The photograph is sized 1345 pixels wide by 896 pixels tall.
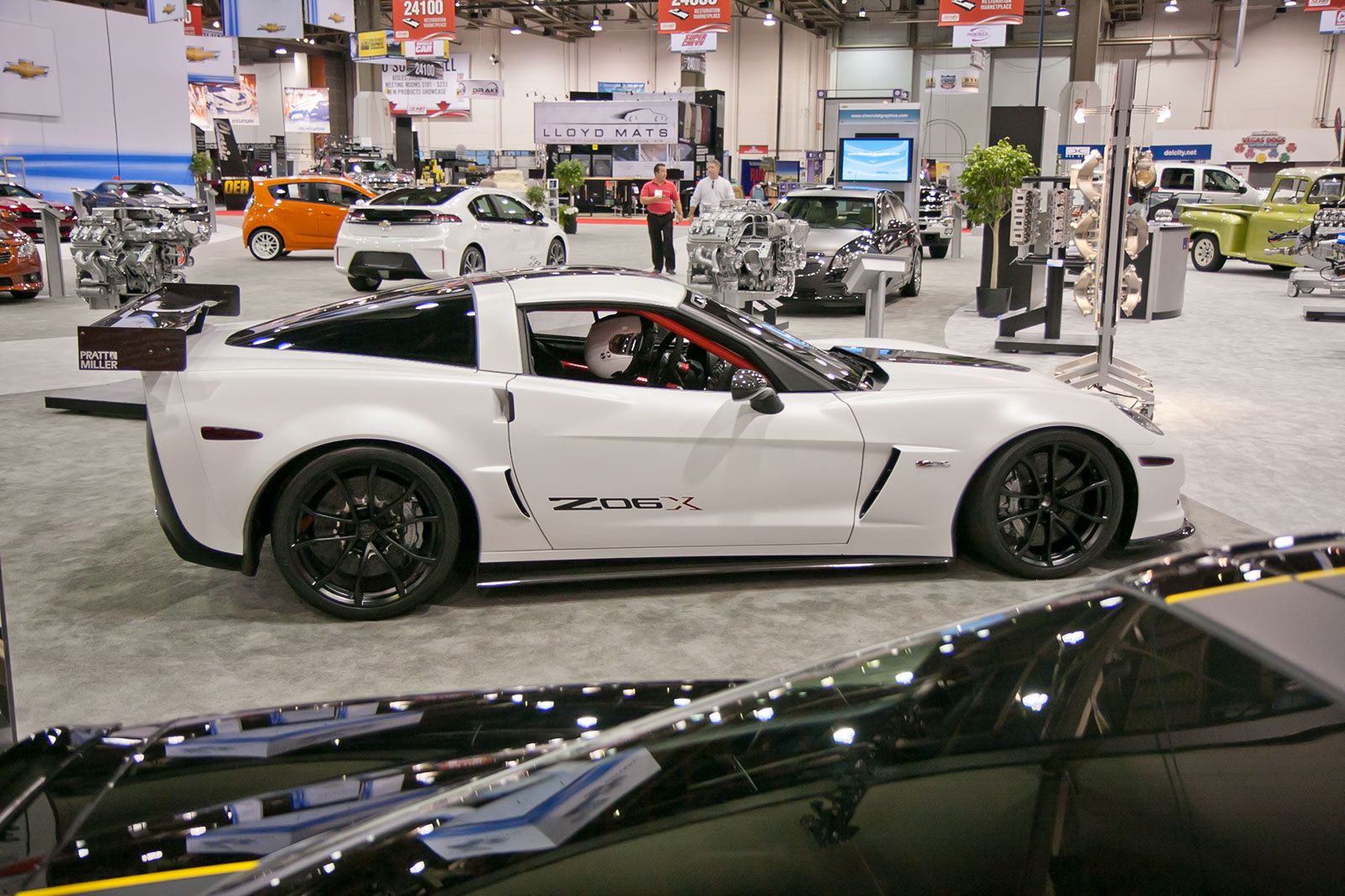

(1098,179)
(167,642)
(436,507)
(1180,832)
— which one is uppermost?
(1098,179)

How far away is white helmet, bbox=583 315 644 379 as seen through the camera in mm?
4715

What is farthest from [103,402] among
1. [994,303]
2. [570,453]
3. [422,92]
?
[422,92]

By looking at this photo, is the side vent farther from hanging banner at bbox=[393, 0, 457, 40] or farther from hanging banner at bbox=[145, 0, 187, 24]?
hanging banner at bbox=[393, 0, 457, 40]

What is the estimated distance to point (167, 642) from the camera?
4.12 m

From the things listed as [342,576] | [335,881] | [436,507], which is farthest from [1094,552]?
[335,881]

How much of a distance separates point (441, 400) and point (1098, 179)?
20.2 feet

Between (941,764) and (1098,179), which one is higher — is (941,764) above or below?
below

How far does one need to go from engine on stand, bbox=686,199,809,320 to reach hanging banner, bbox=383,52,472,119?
91.6ft

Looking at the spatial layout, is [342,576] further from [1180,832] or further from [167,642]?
[1180,832]

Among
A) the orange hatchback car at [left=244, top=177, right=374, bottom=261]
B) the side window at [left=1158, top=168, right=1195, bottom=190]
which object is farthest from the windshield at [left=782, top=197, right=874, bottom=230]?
the side window at [left=1158, top=168, right=1195, bottom=190]

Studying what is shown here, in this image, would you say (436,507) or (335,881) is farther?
(436,507)

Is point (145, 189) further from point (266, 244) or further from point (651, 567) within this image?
point (651, 567)

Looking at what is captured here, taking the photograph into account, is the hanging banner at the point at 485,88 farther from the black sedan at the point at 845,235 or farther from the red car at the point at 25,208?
the black sedan at the point at 845,235

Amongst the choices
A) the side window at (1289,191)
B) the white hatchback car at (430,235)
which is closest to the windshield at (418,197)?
the white hatchback car at (430,235)
